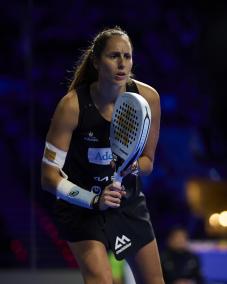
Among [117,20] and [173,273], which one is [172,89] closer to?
[117,20]

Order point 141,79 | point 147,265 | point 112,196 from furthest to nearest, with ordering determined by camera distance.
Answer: point 141,79
point 147,265
point 112,196

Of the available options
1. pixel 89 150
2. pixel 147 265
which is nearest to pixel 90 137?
pixel 89 150

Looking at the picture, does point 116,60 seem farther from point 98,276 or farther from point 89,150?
point 98,276

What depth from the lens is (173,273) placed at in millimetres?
5141

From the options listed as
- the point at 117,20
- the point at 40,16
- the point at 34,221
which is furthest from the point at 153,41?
the point at 34,221

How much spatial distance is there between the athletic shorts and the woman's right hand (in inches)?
6.9

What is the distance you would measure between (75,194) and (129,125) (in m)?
0.29

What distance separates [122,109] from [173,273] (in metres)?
2.89

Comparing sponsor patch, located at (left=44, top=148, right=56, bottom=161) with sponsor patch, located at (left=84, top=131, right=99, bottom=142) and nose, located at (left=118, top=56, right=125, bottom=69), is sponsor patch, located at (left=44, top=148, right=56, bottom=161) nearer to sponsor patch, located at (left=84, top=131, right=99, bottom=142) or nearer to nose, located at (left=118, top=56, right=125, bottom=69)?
sponsor patch, located at (left=84, top=131, right=99, bottom=142)

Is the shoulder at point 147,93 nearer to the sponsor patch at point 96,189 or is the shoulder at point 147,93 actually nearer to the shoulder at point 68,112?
the shoulder at point 68,112

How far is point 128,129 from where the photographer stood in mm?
2412

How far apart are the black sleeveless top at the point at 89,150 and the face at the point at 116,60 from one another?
101 millimetres

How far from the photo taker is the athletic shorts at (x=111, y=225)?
2578 mm

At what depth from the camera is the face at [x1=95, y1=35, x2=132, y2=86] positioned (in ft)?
8.34
